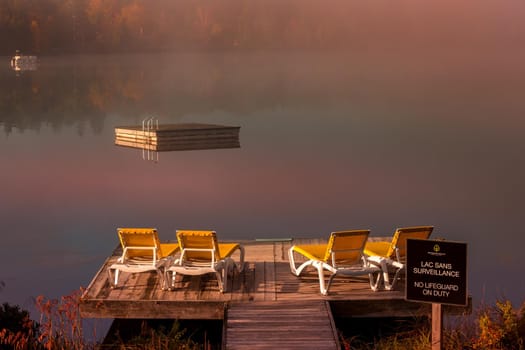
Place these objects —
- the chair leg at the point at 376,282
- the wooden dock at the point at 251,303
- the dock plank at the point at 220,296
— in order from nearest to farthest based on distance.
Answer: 1. the wooden dock at the point at 251,303
2. the dock plank at the point at 220,296
3. the chair leg at the point at 376,282

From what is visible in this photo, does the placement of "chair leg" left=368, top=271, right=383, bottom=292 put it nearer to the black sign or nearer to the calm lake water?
the black sign

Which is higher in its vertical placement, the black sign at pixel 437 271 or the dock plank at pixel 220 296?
the black sign at pixel 437 271

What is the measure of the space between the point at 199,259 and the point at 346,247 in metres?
1.77

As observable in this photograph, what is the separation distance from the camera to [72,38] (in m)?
177

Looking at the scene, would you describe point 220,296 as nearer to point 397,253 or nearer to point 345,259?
point 345,259

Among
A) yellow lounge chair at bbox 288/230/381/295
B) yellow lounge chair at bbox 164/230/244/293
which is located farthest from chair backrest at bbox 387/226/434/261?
yellow lounge chair at bbox 164/230/244/293

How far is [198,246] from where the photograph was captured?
11469 mm

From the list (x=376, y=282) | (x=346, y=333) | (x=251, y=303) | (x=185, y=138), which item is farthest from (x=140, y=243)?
(x=185, y=138)

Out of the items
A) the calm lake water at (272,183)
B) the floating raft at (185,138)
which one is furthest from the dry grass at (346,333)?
the floating raft at (185,138)

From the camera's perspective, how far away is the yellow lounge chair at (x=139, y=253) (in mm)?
11406

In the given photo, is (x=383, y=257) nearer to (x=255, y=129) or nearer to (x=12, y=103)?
(x=255, y=129)

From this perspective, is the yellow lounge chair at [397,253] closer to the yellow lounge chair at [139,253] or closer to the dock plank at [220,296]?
the dock plank at [220,296]

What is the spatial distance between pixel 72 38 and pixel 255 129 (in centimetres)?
13144

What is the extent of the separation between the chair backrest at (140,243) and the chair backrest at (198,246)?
0.32m
